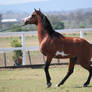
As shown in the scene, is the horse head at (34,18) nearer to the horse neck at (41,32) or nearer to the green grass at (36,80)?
the horse neck at (41,32)

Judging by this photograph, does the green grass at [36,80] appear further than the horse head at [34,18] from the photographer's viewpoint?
No

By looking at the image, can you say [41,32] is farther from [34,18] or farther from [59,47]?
[59,47]

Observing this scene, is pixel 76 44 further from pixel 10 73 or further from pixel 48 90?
pixel 10 73

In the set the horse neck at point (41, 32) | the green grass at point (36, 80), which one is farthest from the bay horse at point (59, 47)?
the green grass at point (36, 80)

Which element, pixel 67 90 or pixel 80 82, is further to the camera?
pixel 80 82

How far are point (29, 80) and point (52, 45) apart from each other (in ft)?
8.58

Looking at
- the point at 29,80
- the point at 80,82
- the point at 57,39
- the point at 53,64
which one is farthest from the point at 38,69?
the point at 57,39

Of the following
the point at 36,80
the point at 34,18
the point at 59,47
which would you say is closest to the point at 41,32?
the point at 34,18

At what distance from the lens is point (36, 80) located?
14.1 metres

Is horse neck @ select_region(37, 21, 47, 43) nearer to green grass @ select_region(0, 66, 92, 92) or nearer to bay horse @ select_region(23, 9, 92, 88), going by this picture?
bay horse @ select_region(23, 9, 92, 88)

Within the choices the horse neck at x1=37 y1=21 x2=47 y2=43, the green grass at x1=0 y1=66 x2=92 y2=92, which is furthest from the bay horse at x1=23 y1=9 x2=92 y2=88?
the green grass at x1=0 y1=66 x2=92 y2=92

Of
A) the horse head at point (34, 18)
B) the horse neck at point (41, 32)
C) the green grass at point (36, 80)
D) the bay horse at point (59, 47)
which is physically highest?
the horse head at point (34, 18)

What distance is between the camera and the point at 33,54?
24.0 metres

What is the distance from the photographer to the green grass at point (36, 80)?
11602mm
